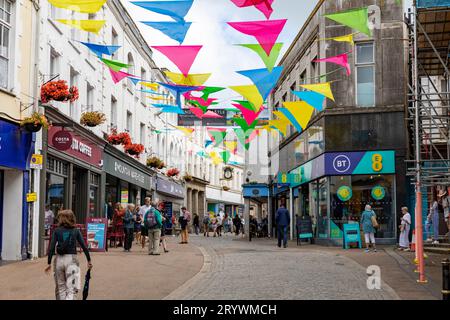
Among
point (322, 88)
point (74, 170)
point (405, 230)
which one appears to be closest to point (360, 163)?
point (405, 230)

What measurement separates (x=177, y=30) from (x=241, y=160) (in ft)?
167

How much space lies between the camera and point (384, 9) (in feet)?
74.0

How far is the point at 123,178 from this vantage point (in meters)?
27.4

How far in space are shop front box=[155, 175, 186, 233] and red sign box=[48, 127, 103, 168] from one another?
1437cm

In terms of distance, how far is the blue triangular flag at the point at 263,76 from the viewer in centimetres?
1539

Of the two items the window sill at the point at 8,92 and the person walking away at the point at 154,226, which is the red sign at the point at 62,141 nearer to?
the window sill at the point at 8,92

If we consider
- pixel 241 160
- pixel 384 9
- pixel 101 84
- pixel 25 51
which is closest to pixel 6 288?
pixel 25 51

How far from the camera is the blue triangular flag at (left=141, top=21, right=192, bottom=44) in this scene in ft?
39.7

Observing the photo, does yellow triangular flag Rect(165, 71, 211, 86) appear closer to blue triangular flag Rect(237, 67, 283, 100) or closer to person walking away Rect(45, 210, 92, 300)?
blue triangular flag Rect(237, 67, 283, 100)

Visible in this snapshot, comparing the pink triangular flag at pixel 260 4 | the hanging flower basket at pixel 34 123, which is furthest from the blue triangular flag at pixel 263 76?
the hanging flower basket at pixel 34 123

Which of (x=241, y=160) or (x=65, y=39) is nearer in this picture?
(x=65, y=39)

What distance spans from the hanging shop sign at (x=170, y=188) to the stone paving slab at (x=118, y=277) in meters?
20.3

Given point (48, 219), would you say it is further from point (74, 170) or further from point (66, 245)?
point (66, 245)

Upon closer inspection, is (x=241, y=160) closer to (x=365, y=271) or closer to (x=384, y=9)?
(x=384, y=9)
